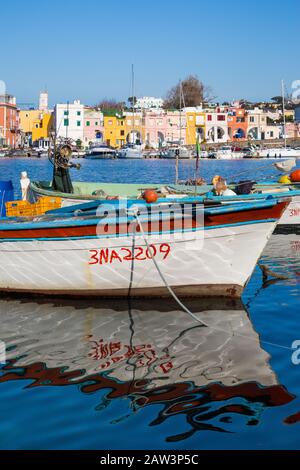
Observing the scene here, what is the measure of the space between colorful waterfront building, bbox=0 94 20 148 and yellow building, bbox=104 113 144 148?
17231 mm

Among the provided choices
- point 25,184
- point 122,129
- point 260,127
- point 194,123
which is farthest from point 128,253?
point 260,127

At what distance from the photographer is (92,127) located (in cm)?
11181

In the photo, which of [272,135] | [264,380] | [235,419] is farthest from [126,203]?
[272,135]

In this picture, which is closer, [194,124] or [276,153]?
[276,153]

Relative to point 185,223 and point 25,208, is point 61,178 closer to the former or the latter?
point 25,208

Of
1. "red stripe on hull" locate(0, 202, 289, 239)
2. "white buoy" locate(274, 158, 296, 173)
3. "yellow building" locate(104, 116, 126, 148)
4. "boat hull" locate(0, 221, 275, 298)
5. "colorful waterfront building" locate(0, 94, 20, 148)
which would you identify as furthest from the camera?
"colorful waterfront building" locate(0, 94, 20, 148)

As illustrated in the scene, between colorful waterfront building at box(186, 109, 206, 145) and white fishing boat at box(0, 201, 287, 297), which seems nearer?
white fishing boat at box(0, 201, 287, 297)

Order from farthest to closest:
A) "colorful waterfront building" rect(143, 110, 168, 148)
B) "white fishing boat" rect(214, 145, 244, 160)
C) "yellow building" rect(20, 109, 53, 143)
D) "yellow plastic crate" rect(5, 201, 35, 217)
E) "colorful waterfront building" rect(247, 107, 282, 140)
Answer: "colorful waterfront building" rect(247, 107, 282, 140) → "yellow building" rect(20, 109, 53, 143) → "colorful waterfront building" rect(143, 110, 168, 148) → "white fishing boat" rect(214, 145, 244, 160) → "yellow plastic crate" rect(5, 201, 35, 217)

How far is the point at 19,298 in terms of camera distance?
10531 mm

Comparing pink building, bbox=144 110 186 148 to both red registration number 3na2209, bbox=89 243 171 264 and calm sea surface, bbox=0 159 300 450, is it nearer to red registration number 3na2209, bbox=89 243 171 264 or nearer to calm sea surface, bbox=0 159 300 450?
red registration number 3na2209, bbox=89 243 171 264

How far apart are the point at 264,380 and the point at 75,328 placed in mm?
3052

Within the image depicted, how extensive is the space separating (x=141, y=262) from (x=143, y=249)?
0.74 feet

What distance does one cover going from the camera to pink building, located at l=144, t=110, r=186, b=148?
113m

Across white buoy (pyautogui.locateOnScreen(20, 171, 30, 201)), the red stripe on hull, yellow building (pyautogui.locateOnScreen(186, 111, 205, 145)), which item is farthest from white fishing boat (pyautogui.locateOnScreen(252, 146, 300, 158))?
the red stripe on hull
